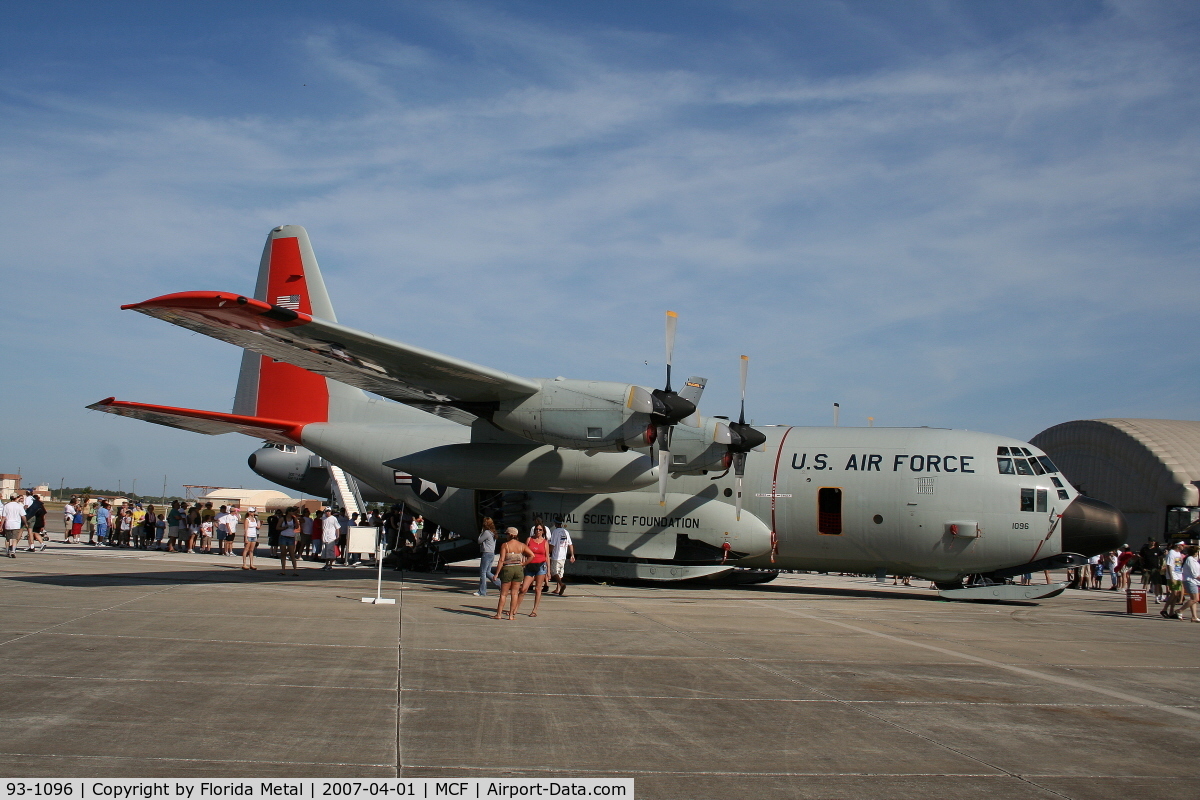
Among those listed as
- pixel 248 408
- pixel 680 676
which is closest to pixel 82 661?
pixel 680 676

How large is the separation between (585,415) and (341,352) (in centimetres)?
427

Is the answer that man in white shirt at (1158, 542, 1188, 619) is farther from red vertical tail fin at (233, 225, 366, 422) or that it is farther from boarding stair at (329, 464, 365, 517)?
boarding stair at (329, 464, 365, 517)

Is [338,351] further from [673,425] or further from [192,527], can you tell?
[192,527]

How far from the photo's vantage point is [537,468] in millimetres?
17141

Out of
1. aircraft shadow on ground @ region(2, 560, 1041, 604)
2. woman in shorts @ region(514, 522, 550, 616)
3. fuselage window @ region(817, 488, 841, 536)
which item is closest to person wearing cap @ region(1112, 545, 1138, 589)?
aircraft shadow on ground @ region(2, 560, 1041, 604)

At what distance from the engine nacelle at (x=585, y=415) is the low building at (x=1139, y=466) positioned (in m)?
30.8

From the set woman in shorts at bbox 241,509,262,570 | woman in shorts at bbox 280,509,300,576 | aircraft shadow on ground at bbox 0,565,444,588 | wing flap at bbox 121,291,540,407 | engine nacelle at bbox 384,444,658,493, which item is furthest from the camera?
woman in shorts at bbox 241,509,262,570

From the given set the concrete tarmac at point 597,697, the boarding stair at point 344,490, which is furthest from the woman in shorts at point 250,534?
the boarding stair at point 344,490

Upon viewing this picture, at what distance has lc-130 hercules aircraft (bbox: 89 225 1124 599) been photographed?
15.6 metres

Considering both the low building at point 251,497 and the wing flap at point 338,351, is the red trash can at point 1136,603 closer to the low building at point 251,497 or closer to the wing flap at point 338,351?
the wing flap at point 338,351

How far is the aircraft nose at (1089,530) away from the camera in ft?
55.6

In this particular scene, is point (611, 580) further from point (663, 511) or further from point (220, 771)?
point (220, 771)
